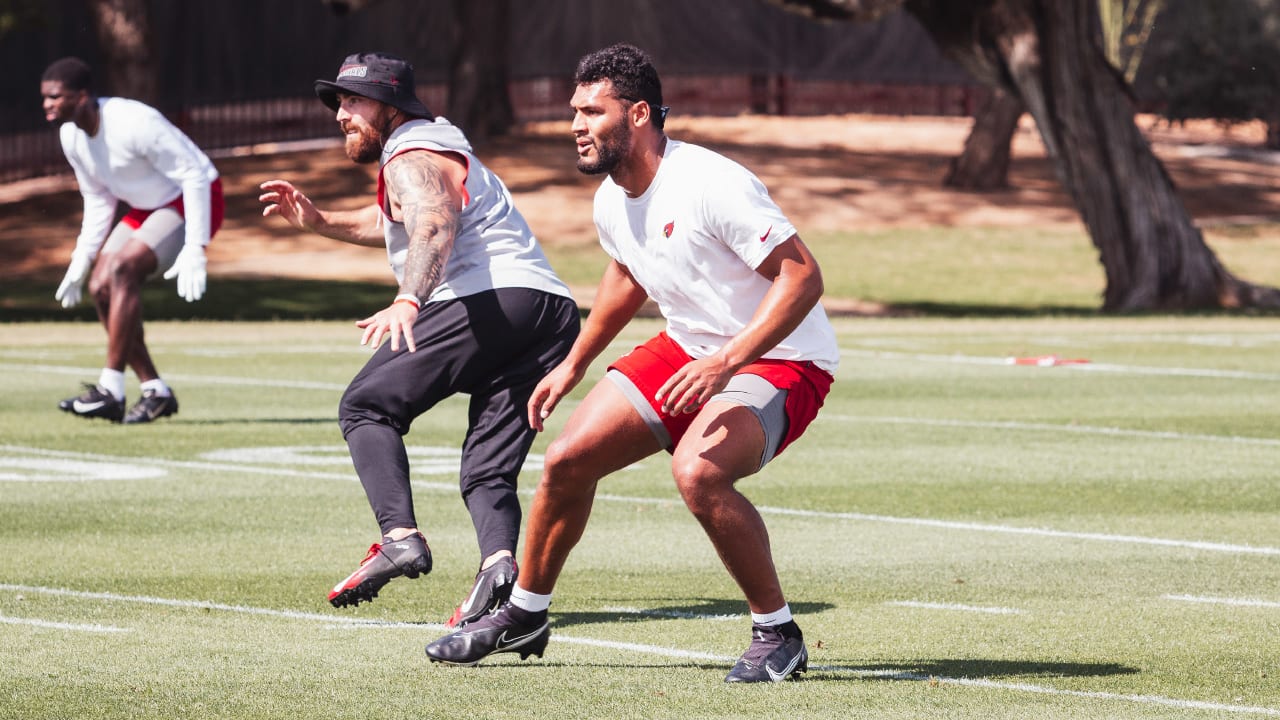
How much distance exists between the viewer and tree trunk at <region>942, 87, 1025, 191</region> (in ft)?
Answer: 130

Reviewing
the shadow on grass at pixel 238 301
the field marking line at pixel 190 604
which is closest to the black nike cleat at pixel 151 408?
the field marking line at pixel 190 604

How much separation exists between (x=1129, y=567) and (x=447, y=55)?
A: 121 ft

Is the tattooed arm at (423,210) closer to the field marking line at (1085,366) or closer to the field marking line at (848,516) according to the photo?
the field marking line at (848,516)

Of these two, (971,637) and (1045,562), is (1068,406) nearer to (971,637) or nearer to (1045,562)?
(1045,562)

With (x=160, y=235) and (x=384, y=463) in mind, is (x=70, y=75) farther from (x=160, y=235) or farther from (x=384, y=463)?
(x=384, y=463)

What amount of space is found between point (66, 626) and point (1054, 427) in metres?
8.28

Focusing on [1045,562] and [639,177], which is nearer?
[639,177]

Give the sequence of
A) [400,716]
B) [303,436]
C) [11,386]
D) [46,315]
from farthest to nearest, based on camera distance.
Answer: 1. [46,315]
2. [11,386]
3. [303,436]
4. [400,716]

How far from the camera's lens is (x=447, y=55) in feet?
145

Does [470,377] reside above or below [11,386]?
above

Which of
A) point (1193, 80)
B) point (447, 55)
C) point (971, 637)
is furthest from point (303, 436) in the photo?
point (1193, 80)

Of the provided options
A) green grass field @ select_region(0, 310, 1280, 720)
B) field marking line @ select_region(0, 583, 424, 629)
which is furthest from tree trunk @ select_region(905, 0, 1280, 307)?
field marking line @ select_region(0, 583, 424, 629)

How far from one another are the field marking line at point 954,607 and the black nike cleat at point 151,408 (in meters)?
7.33

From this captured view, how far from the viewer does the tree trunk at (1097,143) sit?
82.8ft
